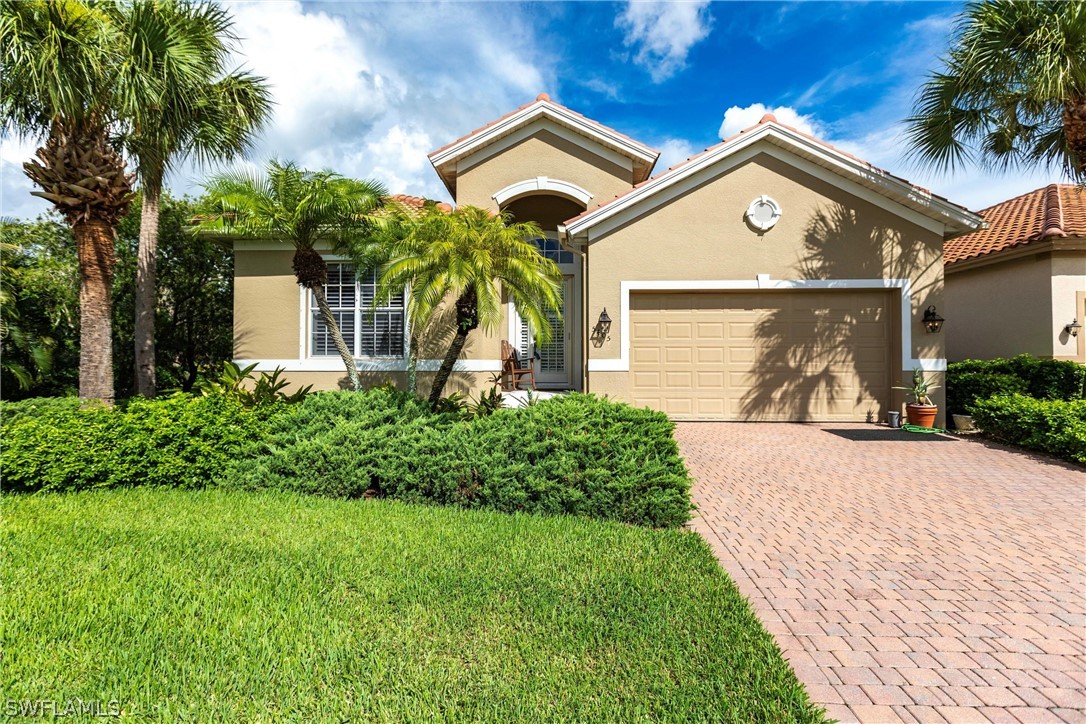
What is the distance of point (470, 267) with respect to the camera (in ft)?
24.2

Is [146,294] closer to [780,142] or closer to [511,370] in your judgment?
[511,370]

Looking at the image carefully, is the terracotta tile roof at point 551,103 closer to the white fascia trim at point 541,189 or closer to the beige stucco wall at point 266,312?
the white fascia trim at point 541,189

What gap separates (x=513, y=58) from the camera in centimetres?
1118

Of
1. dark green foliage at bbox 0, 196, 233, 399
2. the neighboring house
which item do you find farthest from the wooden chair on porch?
dark green foliage at bbox 0, 196, 233, 399

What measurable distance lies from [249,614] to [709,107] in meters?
14.4

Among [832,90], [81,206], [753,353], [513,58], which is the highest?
[513,58]

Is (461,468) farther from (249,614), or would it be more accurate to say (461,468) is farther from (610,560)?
(249,614)

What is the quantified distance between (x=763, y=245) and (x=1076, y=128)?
207 inches

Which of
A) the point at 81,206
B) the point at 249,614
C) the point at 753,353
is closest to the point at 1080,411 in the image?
the point at 753,353

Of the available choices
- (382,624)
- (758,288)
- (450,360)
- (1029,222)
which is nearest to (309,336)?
(450,360)

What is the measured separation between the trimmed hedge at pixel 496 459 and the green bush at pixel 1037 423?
6.80m

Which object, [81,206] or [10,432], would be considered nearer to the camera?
[10,432]

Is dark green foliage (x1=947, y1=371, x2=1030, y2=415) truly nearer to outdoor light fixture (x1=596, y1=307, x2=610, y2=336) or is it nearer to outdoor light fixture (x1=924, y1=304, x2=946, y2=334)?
outdoor light fixture (x1=924, y1=304, x2=946, y2=334)

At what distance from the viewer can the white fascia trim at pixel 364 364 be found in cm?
1148
